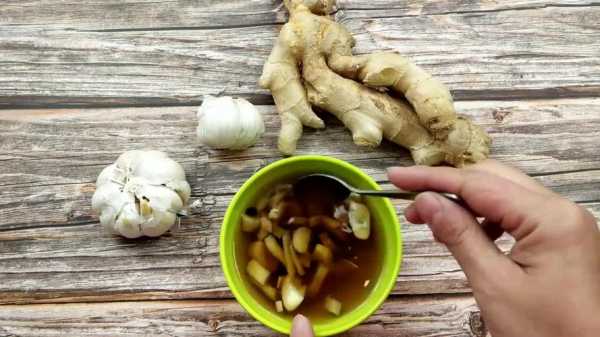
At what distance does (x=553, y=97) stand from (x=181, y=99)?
600 mm

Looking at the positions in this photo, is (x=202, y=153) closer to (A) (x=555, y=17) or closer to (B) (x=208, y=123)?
(B) (x=208, y=123)

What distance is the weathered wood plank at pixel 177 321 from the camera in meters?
0.85

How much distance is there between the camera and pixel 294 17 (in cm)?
87

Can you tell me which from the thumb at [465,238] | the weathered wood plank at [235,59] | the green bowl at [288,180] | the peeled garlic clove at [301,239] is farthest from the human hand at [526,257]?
the weathered wood plank at [235,59]

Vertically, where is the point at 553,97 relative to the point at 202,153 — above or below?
above

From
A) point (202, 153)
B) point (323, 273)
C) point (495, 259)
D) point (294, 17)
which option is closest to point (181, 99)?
point (202, 153)

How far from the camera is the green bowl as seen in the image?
0.72 m

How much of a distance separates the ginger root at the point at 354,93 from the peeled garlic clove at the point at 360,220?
4.5 inches

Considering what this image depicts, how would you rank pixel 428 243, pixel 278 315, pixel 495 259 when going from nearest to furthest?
pixel 495 259 < pixel 278 315 < pixel 428 243

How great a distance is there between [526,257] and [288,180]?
0.33 meters

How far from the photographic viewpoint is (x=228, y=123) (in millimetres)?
832

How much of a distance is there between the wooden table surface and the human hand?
270 millimetres

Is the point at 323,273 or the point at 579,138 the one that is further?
the point at 579,138

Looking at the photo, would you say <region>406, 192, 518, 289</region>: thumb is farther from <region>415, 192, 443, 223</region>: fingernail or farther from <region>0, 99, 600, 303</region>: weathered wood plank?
<region>0, 99, 600, 303</region>: weathered wood plank
